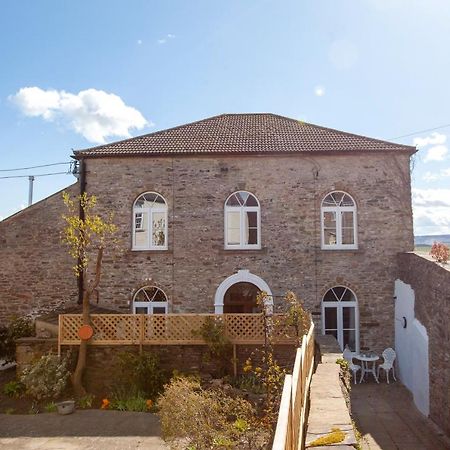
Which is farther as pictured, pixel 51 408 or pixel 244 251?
pixel 244 251

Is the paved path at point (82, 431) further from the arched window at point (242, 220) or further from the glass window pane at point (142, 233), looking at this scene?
the arched window at point (242, 220)

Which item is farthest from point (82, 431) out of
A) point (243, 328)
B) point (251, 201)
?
point (251, 201)

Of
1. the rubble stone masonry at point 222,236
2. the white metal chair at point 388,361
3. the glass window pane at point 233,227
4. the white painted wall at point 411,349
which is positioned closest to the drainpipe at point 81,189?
the rubble stone masonry at point 222,236

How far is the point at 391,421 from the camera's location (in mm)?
10883

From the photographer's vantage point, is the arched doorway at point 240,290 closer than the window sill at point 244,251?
Yes

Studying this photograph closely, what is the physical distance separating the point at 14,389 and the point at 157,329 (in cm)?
424

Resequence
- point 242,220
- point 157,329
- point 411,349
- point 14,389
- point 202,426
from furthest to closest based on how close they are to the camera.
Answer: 1. point 242,220
2. point 411,349
3. point 157,329
4. point 14,389
5. point 202,426

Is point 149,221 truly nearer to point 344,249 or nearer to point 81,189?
point 81,189

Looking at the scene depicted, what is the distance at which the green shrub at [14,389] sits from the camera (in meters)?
12.1

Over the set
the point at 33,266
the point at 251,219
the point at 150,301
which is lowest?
the point at 150,301

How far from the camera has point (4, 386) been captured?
495 inches

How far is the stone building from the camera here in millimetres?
15188

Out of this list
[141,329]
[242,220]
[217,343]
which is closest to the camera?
[217,343]

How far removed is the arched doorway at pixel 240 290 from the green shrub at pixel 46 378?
5490mm
